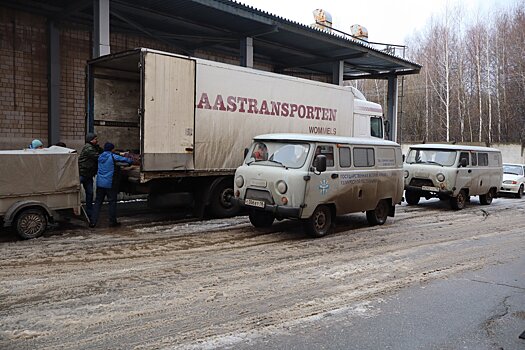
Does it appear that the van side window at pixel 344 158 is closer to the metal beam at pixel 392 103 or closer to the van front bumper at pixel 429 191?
the van front bumper at pixel 429 191

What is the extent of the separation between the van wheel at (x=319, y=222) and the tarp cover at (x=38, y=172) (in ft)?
14.1

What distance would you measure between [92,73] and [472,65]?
120 ft

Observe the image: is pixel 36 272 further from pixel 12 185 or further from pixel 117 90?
pixel 117 90

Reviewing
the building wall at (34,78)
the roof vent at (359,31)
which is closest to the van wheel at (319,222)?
the building wall at (34,78)

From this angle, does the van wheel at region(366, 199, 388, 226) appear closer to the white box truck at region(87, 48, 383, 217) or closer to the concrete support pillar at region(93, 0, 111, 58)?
the white box truck at region(87, 48, 383, 217)

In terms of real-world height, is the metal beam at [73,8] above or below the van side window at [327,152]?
above

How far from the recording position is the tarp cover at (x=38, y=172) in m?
7.73

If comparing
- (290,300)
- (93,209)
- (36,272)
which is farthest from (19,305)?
(93,209)

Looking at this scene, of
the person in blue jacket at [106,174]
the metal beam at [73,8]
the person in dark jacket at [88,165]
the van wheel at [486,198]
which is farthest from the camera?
the van wheel at [486,198]

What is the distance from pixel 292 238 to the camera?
882 cm

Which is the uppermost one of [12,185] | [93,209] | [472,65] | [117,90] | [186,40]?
[472,65]

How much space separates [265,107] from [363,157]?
2.89 m

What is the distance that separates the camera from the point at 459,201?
14141 mm

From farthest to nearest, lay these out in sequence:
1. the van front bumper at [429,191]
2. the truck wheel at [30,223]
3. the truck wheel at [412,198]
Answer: the truck wheel at [412,198] → the van front bumper at [429,191] → the truck wheel at [30,223]
